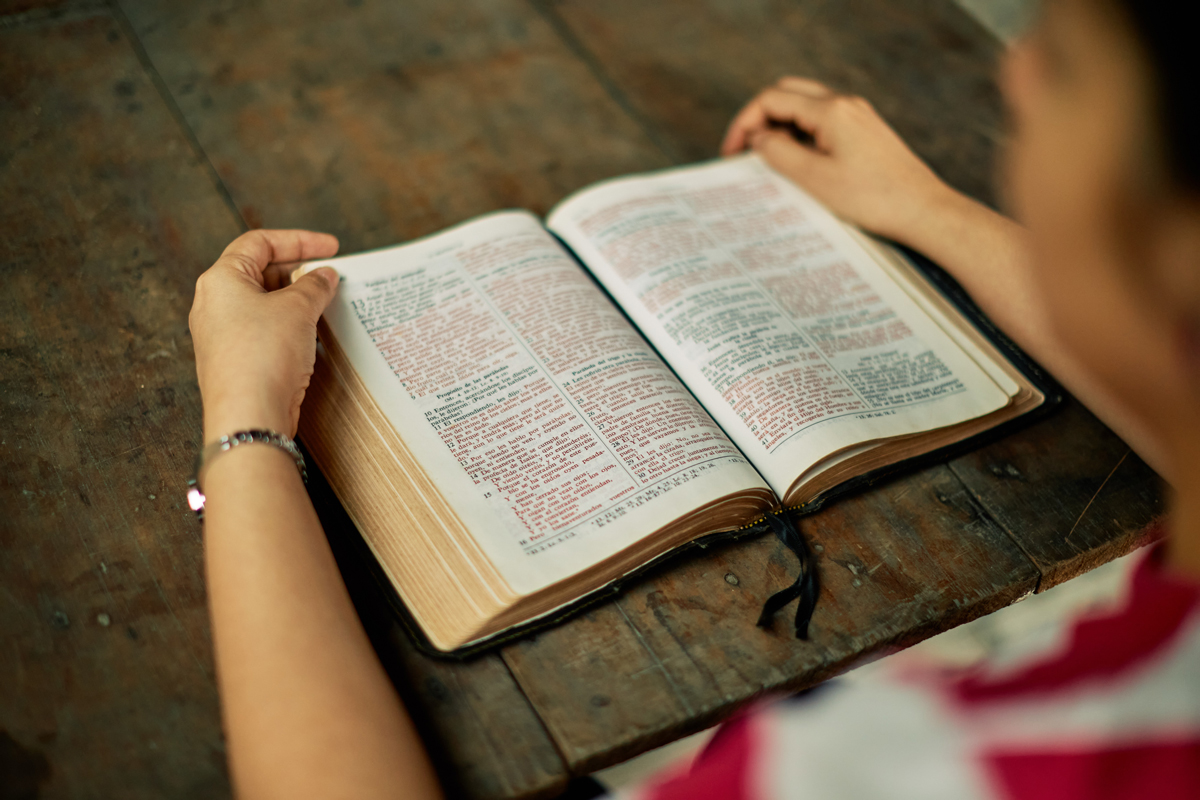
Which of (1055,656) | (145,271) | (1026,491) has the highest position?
(1055,656)

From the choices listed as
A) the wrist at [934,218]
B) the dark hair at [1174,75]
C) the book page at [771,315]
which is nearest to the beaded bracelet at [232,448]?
the book page at [771,315]

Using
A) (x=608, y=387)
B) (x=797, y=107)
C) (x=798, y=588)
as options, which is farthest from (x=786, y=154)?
(x=798, y=588)

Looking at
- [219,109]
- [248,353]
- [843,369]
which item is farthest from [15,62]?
[843,369]

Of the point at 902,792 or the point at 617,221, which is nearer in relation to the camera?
the point at 902,792

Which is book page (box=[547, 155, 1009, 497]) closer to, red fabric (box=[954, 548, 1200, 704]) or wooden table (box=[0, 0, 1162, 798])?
wooden table (box=[0, 0, 1162, 798])

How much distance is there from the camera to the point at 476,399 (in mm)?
769

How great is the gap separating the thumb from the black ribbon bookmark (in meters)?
0.48

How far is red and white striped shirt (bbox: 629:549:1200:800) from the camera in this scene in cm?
40

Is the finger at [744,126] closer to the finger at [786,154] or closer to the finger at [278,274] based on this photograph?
the finger at [786,154]

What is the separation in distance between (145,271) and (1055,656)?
910 millimetres

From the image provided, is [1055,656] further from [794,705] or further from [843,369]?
[843,369]

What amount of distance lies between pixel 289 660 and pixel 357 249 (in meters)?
0.52

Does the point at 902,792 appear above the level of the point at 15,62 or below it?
above

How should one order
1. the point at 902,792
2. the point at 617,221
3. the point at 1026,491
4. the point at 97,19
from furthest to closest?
the point at 97,19 < the point at 617,221 < the point at 1026,491 < the point at 902,792
